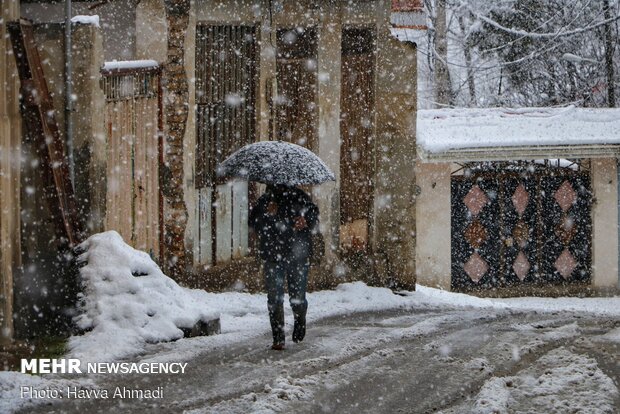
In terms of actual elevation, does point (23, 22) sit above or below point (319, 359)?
above

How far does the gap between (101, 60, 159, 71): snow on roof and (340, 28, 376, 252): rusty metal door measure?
3596 millimetres

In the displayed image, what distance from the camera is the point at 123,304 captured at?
914 cm

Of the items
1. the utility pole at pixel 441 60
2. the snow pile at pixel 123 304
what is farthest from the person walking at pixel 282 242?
the utility pole at pixel 441 60

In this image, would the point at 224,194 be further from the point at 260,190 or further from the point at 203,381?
the point at 203,381

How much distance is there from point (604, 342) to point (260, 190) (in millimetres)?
6352

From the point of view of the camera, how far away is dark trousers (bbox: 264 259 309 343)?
8766mm

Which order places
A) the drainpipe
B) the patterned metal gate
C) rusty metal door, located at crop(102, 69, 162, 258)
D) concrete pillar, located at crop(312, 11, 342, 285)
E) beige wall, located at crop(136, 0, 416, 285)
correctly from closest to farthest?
the drainpipe < rusty metal door, located at crop(102, 69, 162, 258) < beige wall, located at crop(136, 0, 416, 285) < concrete pillar, located at crop(312, 11, 342, 285) < the patterned metal gate

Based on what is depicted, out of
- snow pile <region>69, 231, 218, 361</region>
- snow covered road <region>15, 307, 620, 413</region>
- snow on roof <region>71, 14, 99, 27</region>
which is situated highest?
snow on roof <region>71, 14, 99, 27</region>

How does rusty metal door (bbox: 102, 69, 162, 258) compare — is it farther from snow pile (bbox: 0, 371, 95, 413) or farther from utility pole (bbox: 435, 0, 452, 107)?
utility pole (bbox: 435, 0, 452, 107)

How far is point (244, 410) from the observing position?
6348 mm

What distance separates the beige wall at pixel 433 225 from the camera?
18266 millimetres

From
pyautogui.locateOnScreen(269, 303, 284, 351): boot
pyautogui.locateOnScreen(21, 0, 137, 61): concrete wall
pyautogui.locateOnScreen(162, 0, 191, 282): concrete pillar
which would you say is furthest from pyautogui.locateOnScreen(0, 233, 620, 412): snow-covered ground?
pyautogui.locateOnScreen(21, 0, 137, 61): concrete wall

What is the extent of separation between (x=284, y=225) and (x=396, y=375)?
1917 mm

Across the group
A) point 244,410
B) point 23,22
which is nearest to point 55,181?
point 23,22
